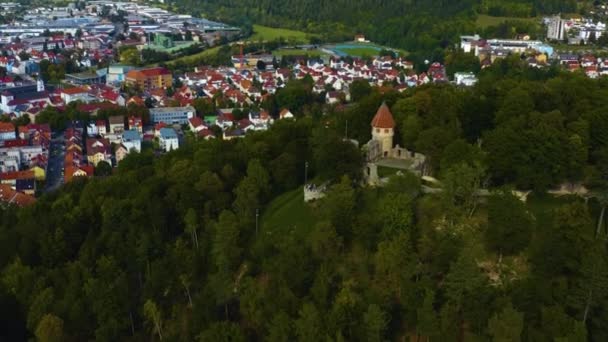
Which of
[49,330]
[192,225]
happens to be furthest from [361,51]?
[49,330]

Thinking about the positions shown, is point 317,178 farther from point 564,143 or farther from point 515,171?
point 564,143

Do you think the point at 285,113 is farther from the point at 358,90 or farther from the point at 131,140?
the point at 131,140

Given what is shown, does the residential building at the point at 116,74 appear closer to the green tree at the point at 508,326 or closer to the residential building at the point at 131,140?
the residential building at the point at 131,140

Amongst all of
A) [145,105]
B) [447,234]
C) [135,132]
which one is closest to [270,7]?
[145,105]

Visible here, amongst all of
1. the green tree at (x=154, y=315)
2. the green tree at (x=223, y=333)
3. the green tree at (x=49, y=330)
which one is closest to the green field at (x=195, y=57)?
the green tree at (x=154, y=315)

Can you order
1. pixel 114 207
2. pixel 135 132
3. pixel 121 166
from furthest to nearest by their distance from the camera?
pixel 135 132 < pixel 121 166 < pixel 114 207

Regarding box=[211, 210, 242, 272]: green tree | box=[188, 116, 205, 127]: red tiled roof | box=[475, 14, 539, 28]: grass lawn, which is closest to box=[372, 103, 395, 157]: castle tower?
box=[211, 210, 242, 272]: green tree
